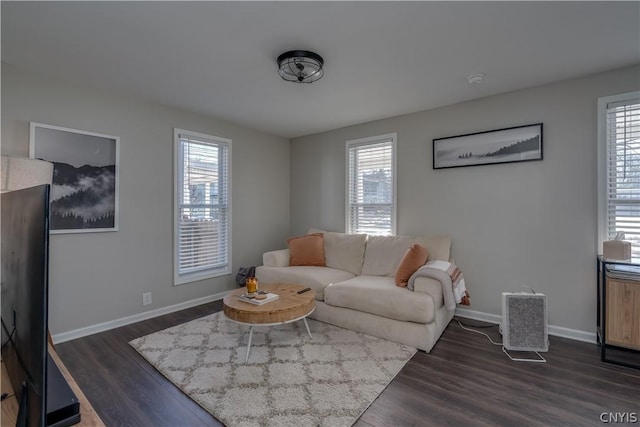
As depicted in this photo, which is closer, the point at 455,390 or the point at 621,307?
the point at 455,390

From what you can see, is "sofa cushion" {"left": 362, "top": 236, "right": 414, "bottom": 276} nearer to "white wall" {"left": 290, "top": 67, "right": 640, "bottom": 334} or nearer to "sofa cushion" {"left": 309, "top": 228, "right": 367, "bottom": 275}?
"sofa cushion" {"left": 309, "top": 228, "right": 367, "bottom": 275}

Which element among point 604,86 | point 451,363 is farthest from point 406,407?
point 604,86

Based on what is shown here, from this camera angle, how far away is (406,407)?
187 centimetres

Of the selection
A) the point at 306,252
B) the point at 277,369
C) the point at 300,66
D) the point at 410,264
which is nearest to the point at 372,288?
the point at 410,264

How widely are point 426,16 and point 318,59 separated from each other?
0.83m

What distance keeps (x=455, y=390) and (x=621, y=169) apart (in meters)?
2.46

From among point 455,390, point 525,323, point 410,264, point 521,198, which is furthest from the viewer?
point 521,198

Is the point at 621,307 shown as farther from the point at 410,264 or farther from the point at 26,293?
the point at 26,293

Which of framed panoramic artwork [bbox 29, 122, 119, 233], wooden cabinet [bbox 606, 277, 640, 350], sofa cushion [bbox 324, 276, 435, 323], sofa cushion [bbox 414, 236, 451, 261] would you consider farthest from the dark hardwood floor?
framed panoramic artwork [bbox 29, 122, 119, 233]

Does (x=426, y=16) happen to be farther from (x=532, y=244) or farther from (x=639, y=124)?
(x=532, y=244)

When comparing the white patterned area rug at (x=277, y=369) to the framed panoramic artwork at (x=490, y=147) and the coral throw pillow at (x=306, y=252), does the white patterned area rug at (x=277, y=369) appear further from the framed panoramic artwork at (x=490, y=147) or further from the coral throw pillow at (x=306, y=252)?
the framed panoramic artwork at (x=490, y=147)

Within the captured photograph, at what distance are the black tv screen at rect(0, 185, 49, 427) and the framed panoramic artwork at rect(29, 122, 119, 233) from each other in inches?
91.4

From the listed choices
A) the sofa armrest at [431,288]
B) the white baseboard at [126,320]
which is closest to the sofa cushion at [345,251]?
the sofa armrest at [431,288]

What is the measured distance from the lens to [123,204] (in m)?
3.15
